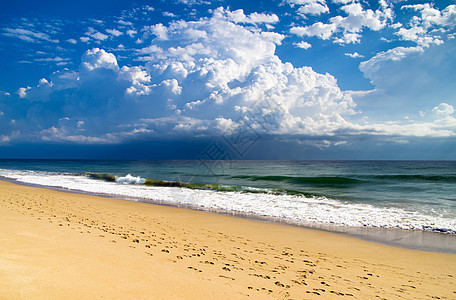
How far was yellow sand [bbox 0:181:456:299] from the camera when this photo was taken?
3471 millimetres

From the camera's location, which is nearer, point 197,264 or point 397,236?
point 197,264

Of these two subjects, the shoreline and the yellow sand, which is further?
the shoreline

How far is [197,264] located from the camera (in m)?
4.99

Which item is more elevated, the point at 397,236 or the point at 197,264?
the point at 197,264

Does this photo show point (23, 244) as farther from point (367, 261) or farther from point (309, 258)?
point (367, 261)

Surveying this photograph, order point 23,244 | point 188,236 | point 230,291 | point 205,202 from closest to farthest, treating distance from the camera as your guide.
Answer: point 230,291
point 23,244
point 188,236
point 205,202

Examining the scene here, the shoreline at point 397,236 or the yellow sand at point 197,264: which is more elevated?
the yellow sand at point 197,264

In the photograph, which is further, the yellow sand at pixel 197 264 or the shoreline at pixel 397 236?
the shoreline at pixel 397 236

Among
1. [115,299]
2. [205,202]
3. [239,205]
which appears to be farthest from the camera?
[205,202]

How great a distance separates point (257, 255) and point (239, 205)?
8.72m

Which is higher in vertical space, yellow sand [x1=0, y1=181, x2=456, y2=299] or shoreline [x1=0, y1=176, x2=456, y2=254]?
yellow sand [x1=0, y1=181, x2=456, y2=299]

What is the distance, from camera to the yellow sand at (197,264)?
347cm

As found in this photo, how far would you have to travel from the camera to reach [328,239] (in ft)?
27.0

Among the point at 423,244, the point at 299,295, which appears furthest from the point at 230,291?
the point at 423,244
